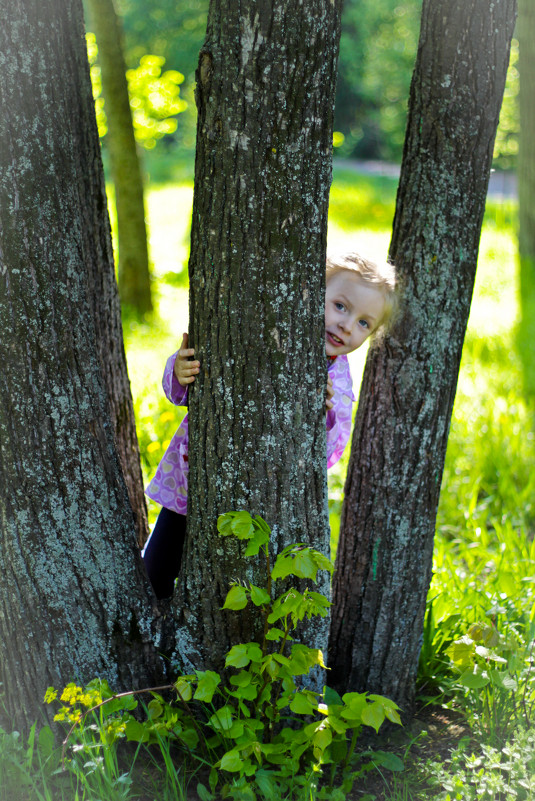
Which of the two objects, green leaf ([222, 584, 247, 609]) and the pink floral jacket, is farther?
the pink floral jacket

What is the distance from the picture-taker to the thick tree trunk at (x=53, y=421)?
1.87 m

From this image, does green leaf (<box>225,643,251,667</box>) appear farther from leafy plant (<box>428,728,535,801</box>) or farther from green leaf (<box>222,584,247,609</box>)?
leafy plant (<box>428,728,535,801</box>)

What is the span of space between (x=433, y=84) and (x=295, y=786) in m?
2.18

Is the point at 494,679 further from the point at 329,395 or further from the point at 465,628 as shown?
the point at 329,395

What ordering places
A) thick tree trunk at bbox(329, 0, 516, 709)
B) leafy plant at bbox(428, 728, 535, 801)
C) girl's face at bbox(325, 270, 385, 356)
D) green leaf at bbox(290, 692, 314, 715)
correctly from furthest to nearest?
1. girl's face at bbox(325, 270, 385, 356)
2. thick tree trunk at bbox(329, 0, 516, 709)
3. leafy plant at bbox(428, 728, 535, 801)
4. green leaf at bbox(290, 692, 314, 715)

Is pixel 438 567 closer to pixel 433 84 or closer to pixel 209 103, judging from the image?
pixel 433 84

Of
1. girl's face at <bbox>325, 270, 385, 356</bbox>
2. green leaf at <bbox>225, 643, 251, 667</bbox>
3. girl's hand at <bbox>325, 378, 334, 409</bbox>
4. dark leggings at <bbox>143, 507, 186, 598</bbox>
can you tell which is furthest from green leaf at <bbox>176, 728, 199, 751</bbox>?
girl's face at <bbox>325, 270, 385, 356</bbox>

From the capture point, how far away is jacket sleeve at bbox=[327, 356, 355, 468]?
2555mm

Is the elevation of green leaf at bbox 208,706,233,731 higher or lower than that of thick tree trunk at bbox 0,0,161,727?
lower

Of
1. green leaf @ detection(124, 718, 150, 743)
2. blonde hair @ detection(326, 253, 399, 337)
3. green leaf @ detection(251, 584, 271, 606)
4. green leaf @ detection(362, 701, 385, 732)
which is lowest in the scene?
green leaf @ detection(124, 718, 150, 743)

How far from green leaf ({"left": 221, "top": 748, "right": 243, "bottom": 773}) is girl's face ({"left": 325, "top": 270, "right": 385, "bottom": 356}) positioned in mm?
1247

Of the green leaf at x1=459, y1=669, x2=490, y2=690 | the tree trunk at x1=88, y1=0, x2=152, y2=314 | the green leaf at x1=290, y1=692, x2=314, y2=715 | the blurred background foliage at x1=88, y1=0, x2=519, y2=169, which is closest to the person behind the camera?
the green leaf at x1=290, y1=692, x2=314, y2=715

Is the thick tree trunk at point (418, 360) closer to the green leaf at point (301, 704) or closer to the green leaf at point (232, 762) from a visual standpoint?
the green leaf at point (301, 704)

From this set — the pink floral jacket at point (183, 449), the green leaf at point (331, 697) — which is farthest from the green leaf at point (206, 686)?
the pink floral jacket at point (183, 449)
